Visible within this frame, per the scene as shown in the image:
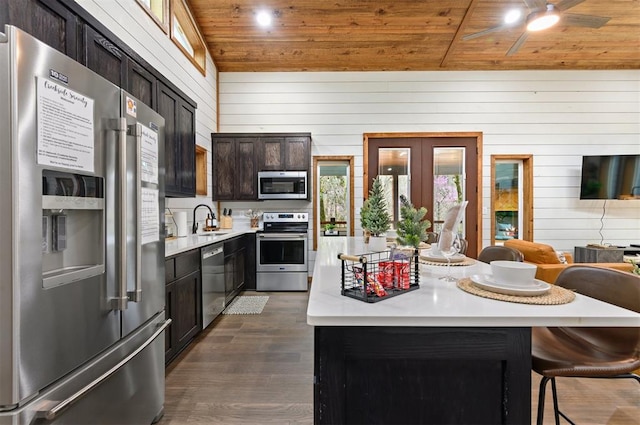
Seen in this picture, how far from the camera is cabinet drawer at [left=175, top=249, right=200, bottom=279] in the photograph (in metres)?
2.37

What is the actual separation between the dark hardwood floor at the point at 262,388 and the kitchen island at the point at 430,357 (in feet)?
3.47

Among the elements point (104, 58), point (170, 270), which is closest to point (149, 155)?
point (104, 58)

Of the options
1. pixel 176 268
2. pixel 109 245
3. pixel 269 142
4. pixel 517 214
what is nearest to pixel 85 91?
pixel 109 245

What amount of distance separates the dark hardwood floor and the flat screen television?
3.59m

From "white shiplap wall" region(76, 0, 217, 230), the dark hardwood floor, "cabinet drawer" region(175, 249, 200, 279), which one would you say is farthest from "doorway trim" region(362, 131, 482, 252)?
"cabinet drawer" region(175, 249, 200, 279)

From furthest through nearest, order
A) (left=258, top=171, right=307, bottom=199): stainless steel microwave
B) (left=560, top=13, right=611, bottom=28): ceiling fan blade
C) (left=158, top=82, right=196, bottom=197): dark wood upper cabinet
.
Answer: (left=258, top=171, right=307, bottom=199): stainless steel microwave
(left=560, top=13, right=611, bottom=28): ceiling fan blade
(left=158, top=82, right=196, bottom=197): dark wood upper cabinet

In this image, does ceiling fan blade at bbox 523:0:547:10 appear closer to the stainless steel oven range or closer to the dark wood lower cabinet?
the stainless steel oven range

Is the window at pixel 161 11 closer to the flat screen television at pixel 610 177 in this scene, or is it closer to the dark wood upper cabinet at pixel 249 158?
the dark wood upper cabinet at pixel 249 158

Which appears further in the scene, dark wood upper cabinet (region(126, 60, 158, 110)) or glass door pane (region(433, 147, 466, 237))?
glass door pane (region(433, 147, 466, 237))

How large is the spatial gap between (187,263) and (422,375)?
2130 millimetres

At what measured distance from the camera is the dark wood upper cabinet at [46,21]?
4.21 ft

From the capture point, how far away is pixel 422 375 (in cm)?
94

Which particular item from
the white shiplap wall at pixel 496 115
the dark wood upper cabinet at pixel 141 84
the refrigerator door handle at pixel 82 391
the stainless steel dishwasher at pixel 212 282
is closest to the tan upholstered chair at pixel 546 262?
the white shiplap wall at pixel 496 115

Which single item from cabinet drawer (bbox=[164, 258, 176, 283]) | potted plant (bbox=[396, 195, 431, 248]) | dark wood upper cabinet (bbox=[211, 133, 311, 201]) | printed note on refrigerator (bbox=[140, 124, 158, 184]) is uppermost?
dark wood upper cabinet (bbox=[211, 133, 311, 201])
